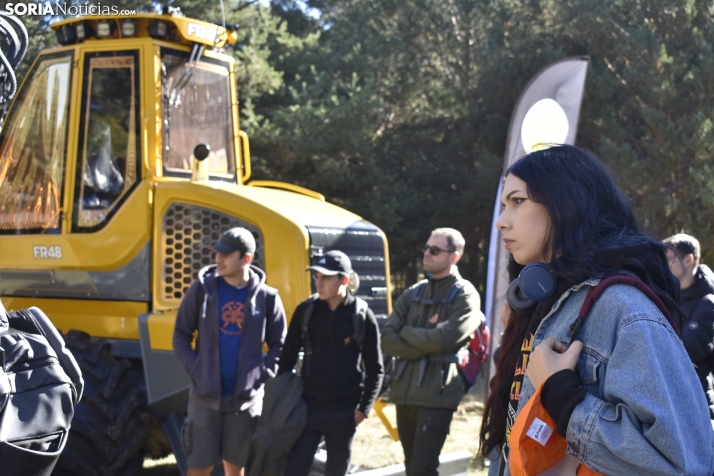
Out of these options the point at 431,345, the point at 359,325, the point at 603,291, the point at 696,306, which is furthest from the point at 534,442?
the point at 696,306

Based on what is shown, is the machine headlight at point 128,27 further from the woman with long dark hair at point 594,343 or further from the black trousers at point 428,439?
the woman with long dark hair at point 594,343

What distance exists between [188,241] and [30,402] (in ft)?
11.5

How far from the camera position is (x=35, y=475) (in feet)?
7.15

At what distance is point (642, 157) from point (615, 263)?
14967mm

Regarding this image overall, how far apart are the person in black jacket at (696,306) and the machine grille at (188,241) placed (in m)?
2.77

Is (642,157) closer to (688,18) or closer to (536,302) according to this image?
(688,18)

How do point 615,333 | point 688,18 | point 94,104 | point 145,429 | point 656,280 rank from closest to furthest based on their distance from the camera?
point 615,333
point 656,280
point 145,429
point 94,104
point 688,18

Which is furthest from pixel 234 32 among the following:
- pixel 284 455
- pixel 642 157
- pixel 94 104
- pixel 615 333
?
pixel 642 157

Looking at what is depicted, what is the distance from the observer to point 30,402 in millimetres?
2168

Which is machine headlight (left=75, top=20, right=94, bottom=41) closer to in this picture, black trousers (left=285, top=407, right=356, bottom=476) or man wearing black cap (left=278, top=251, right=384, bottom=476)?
man wearing black cap (left=278, top=251, right=384, bottom=476)

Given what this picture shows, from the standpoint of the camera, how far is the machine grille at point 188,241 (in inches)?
220

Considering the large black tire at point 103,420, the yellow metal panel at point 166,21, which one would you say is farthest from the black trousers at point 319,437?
the yellow metal panel at point 166,21

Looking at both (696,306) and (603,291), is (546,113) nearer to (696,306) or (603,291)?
(696,306)

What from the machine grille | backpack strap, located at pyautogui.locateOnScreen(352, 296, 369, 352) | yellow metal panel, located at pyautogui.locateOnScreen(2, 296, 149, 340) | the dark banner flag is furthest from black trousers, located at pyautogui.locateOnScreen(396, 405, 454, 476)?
yellow metal panel, located at pyautogui.locateOnScreen(2, 296, 149, 340)
